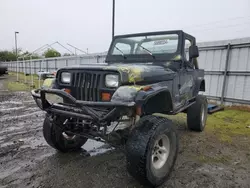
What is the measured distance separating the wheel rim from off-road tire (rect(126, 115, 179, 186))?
6 cm

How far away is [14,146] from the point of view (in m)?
3.81

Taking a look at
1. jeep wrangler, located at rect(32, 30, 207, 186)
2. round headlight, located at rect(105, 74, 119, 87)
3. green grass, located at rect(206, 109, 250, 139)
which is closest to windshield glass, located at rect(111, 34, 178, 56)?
jeep wrangler, located at rect(32, 30, 207, 186)

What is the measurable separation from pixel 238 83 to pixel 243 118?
1577mm

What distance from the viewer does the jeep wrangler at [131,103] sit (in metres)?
2.27

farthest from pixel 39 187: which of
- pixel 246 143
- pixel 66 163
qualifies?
pixel 246 143

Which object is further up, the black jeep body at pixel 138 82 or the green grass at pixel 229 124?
the black jeep body at pixel 138 82

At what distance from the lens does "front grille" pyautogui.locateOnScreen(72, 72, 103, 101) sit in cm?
261

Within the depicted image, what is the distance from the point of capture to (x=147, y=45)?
391 cm

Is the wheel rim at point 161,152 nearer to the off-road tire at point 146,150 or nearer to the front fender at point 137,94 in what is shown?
the off-road tire at point 146,150

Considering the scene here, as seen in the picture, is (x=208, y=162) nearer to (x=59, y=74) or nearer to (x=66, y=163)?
(x=66, y=163)

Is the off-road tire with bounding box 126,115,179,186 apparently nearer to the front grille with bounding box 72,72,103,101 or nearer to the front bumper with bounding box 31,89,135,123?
the front bumper with bounding box 31,89,135,123

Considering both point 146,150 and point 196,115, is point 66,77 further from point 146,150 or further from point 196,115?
point 196,115

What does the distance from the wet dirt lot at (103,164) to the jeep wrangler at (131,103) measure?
1.08 ft

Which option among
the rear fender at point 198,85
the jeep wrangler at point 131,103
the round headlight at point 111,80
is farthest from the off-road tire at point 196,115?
the round headlight at point 111,80
